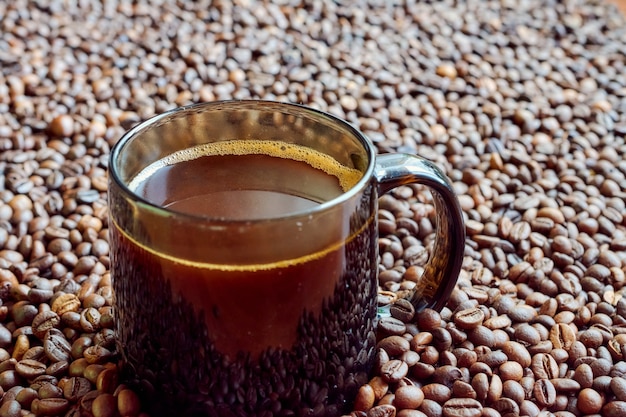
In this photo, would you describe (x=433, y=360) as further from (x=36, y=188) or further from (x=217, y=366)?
(x=36, y=188)

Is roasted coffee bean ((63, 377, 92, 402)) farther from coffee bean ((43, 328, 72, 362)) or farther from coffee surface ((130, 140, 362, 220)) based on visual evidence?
coffee surface ((130, 140, 362, 220))

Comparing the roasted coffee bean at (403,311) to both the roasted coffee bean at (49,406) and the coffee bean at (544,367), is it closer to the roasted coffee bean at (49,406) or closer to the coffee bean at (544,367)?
the coffee bean at (544,367)

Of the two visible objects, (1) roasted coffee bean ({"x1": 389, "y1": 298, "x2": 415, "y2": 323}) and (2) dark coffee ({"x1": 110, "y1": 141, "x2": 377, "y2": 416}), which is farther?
(1) roasted coffee bean ({"x1": 389, "y1": 298, "x2": 415, "y2": 323})

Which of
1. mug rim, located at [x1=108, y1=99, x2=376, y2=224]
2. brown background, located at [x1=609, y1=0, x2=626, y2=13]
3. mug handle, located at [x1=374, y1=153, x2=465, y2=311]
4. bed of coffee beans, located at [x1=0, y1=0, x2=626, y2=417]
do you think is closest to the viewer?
mug rim, located at [x1=108, y1=99, x2=376, y2=224]

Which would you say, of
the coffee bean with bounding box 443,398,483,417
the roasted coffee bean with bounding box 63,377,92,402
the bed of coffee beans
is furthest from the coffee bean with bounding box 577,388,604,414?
the roasted coffee bean with bounding box 63,377,92,402

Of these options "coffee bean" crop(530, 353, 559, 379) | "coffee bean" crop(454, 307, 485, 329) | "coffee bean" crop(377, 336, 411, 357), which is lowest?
"coffee bean" crop(530, 353, 559, 379)

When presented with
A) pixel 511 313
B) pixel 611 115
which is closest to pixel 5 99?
pixel 511 313

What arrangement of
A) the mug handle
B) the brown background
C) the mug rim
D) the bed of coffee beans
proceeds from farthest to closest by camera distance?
the brown background
the bed of coffee beans
the mug handle
the mug rim

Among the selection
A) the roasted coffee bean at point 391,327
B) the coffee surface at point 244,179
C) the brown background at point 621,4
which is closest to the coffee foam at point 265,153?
the coffee surface at point 244,179
